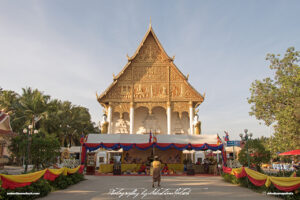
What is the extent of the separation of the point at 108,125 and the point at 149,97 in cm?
517

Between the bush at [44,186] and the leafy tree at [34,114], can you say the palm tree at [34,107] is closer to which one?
the leafy tree at [34,114]

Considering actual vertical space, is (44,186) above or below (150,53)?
below

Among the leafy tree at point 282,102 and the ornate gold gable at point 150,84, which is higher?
the ornate gold gable at point 150,84

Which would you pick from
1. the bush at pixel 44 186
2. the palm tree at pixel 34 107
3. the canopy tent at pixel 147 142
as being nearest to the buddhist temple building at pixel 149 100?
the canopy tent at pixel 147 142

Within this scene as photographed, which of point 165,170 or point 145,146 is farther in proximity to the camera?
point 145,146

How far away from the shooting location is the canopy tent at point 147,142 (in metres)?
18.3

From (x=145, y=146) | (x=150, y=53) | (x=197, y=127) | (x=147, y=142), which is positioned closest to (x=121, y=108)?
(x=150, y=53)

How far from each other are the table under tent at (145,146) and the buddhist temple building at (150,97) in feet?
14.9

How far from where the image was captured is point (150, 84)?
25.7 metres

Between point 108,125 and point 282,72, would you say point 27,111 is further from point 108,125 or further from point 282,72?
point 282,72

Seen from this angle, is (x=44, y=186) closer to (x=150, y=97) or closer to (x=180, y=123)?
(x=150, y=97)

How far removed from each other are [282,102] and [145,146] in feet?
32.1

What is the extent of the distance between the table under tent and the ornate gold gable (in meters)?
6.04

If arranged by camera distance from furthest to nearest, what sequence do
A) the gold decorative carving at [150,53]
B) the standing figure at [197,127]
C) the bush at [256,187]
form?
the gold decorative carving at [150,53]
the standing figure at [197,127]
the bush at [256,187]
